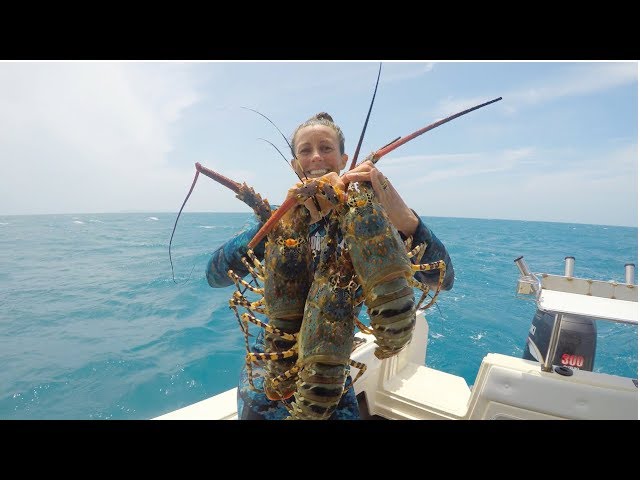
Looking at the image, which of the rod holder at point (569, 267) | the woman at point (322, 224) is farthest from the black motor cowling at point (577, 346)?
the woman at point (322, 224)

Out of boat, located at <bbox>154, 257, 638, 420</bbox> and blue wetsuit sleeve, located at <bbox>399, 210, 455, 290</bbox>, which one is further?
boat, located at <bbox>154, 257, 638, 420</bbox>

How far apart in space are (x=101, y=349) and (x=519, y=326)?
16.7 m

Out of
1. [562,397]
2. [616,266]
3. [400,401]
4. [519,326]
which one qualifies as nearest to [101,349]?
[400,401]

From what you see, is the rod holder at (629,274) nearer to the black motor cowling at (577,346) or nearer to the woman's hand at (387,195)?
the black motor cowling at (577,346)

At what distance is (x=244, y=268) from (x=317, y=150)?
1132mm

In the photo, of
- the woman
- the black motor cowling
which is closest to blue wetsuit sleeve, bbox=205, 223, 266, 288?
the woman

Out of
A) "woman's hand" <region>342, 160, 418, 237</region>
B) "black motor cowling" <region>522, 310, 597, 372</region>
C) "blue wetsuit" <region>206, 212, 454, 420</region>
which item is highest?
"woman's hand" <region>342, 160, 418, 237</region>

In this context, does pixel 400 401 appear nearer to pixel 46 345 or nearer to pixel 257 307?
pixel 257 307

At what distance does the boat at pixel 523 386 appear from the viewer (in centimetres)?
309

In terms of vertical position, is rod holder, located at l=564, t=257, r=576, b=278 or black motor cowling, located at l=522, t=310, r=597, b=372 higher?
rod holder, located at l=564, t=257, r=576, b=278

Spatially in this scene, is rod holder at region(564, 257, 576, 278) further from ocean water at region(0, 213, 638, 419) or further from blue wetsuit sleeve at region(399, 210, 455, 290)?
blue wetsuit sleeve at region(399, 210, 455, 290)

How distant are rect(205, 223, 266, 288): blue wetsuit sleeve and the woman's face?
568 millimetres

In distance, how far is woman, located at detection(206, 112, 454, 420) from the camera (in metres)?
2.24

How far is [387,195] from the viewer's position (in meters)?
2.20
